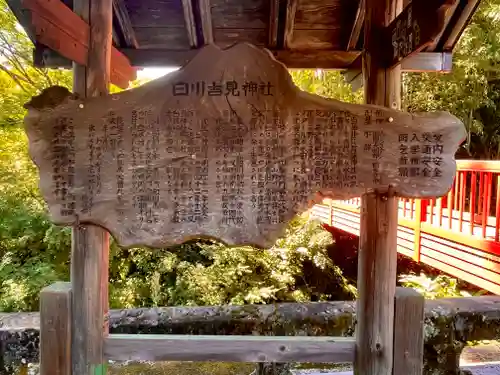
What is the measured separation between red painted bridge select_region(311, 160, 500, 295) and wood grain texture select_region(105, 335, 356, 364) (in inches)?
125

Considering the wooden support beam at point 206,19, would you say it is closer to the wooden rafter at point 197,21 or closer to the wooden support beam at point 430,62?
the wooden rafter at point 197,21

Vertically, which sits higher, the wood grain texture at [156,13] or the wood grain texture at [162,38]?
the wood grain texture at [156,13]

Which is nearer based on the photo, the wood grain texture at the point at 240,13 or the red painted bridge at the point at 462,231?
the wood grain texture at the point at 240,13

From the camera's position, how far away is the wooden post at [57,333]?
2256mm

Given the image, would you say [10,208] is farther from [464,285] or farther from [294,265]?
[464,285]

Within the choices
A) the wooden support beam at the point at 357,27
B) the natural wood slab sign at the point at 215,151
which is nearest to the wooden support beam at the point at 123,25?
the natural wood slab sign at the point at 215,151

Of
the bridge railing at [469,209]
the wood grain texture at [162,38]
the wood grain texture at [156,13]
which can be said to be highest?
the wood grain texture at [156,13]

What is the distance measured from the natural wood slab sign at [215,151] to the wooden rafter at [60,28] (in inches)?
10.2

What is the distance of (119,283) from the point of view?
6.90 m

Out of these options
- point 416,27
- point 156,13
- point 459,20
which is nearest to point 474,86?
point 459,20

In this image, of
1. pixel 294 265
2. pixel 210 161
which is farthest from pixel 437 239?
pixel 210 161

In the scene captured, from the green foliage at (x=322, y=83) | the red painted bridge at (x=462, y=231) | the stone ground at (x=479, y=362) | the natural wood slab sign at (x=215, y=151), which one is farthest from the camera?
the green foliage at (x=322, y=83)

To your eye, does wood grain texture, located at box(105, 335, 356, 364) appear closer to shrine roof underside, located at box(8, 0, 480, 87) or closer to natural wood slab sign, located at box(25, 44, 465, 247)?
natural wood slab sign, located at box(25, 44, 465, 247)

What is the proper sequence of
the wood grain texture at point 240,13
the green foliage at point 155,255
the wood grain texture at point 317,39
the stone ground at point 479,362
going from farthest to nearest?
1. the green foliage at point 155,255
2. the stone ground at point 479,362
3. the wood grain texture at point 317,39
4. the wood grain texture at point 240,13
